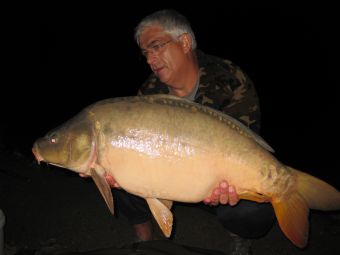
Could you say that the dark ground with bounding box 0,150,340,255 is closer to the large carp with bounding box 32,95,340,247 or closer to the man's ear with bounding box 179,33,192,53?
the large carp with bounding box 32,95,340,247

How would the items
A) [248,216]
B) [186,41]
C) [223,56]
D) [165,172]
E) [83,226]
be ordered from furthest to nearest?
[223,56]
[83,226]
[186,41]
[248,216]
[165,172]

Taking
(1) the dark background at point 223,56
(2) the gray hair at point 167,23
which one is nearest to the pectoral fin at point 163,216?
(2) the gray hair at point 167,23

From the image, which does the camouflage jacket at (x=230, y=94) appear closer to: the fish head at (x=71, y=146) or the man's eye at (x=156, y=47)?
the man's eye at (x=156, y=47)

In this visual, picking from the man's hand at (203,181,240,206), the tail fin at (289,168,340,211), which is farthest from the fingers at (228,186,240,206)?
the tail fin at (289,168,340,211)

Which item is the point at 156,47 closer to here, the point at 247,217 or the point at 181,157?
the point at 181,157

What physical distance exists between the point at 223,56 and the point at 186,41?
15949mm

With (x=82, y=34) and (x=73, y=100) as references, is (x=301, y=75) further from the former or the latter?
(x=82, y=34)

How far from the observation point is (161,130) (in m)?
1.75

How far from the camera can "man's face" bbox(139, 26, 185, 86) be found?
2.29m

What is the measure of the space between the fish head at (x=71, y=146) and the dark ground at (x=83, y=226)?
90 cm

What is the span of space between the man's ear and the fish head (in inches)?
37.8

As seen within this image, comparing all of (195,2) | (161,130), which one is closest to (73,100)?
(161,130)

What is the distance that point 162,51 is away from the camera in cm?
229

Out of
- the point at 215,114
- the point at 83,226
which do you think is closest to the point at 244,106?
the point at 215,114
